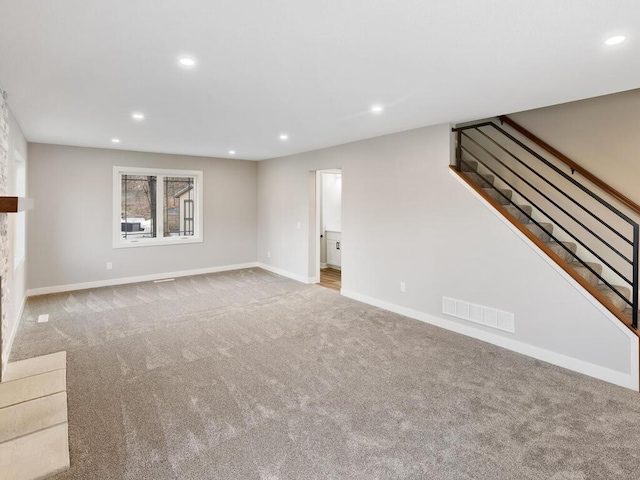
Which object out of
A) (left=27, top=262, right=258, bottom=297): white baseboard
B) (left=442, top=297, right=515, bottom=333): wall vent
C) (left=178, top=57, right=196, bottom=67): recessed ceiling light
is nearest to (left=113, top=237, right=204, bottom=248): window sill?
(left=27, top=262, right=258, bottom=297): white baseboard

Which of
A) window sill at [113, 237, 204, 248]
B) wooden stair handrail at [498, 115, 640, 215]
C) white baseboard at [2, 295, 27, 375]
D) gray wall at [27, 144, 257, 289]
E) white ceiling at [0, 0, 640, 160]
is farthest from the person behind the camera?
window sill at [113, 237, 204, 248]

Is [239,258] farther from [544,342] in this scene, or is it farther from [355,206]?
[544,342]

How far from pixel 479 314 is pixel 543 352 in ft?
2.22

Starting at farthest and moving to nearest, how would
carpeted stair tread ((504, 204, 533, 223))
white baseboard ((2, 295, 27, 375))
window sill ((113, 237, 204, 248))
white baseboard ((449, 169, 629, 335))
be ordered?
1. window sill ((113, 237, 204, 248))
2. carpeted stair tread ((504, 204, 533, 223))
3. white baseboard ((2, 295, 27, 375))
4. white baseboard ((449, 169, 629, 335))

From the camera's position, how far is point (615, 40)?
6.63ft

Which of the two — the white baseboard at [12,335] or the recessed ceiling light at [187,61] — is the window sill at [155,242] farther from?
the recessed ceiling light at [187,61]

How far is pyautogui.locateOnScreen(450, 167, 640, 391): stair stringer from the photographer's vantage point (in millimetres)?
2793

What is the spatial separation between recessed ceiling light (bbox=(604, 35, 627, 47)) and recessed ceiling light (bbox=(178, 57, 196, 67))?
2520mm

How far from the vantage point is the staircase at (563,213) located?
326cm

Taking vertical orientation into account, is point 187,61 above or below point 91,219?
above

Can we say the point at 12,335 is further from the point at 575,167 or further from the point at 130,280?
the point at 575,167

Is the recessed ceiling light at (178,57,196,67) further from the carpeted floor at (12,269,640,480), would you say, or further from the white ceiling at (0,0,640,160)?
the carpeted floor at (12,269,640,480)

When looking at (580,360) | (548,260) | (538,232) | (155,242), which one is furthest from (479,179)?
(155,242)

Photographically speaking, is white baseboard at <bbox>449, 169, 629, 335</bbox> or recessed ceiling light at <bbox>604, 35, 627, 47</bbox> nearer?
recessed ceiling light at <bbox>604, 35, 627, 47</bbox>
